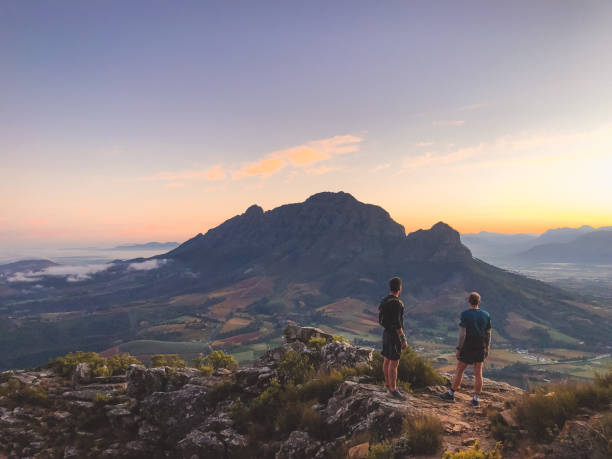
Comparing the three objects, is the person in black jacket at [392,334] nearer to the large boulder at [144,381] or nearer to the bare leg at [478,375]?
the bare leg at [478,375]

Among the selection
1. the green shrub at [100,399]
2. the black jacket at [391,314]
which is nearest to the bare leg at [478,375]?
the black jacket at [391,314]

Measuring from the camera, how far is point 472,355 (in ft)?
38.5

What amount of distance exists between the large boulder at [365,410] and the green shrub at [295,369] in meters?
2.70

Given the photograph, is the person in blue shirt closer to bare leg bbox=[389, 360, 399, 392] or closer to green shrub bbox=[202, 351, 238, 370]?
bare leg bbox=[389, 360, 399, 392]

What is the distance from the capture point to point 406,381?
13008mm

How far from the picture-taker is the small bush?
26.0 ft

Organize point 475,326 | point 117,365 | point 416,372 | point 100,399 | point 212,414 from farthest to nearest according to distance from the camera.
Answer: point 117,365 < point 100,399 < point 212,414 < point 416,372 < point 475,326

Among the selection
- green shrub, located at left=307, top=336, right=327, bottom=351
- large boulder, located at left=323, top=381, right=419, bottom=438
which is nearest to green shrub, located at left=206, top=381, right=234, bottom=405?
green shrub, located at left=307, top=336, right=327, bottom=351

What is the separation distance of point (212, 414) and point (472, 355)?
11363mm

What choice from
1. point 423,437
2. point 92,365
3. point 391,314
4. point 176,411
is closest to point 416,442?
point 423,437

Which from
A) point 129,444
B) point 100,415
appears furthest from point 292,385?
point 100,415

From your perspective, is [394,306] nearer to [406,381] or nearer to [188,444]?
[406,381]

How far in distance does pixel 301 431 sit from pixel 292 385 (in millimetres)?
2756

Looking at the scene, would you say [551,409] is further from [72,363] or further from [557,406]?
[72,363]
